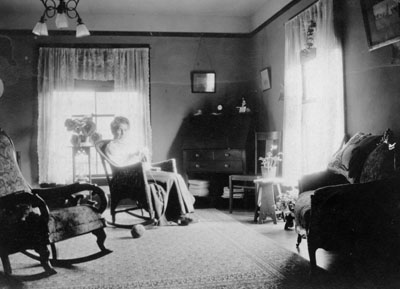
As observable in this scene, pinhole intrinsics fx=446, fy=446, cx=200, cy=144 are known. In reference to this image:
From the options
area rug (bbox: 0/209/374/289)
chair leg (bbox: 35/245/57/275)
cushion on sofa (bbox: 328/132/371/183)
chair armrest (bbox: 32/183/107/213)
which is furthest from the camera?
cushion on sofa (bbox: 328/132/371/183)

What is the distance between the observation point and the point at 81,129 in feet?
21.5

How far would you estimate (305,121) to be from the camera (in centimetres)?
554

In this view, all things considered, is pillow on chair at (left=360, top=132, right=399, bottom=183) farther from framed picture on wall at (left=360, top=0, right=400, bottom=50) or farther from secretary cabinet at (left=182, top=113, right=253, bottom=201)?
secretary cabinet at (left=182, top=113, right=253, bottom=201)

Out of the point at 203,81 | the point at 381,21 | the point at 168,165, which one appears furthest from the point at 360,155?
the point at 203,81

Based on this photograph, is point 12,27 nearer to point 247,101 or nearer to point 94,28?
point 94,28

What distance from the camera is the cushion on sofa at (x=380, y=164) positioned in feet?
11.3

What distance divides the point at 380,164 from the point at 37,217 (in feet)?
8.60

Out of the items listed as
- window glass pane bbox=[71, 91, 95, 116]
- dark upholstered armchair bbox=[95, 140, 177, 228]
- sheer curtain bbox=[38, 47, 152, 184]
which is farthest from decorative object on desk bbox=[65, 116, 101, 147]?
dark upholstered armchair bbox=[95, 140, 177, 228]

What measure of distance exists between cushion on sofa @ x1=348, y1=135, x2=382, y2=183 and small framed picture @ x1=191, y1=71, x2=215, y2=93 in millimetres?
4180

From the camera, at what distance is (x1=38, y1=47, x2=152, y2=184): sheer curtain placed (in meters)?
7.22

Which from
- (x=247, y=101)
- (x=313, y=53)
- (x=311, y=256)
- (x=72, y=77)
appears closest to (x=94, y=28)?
(x=72, y=77)

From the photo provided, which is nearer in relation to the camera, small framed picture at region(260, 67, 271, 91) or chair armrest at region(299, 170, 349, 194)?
chair armrest at region(299, 170, 349, 194)

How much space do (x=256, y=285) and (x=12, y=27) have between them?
20.4 ft

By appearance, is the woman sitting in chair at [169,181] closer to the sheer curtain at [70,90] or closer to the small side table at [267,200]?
the small side table at [267,200]
